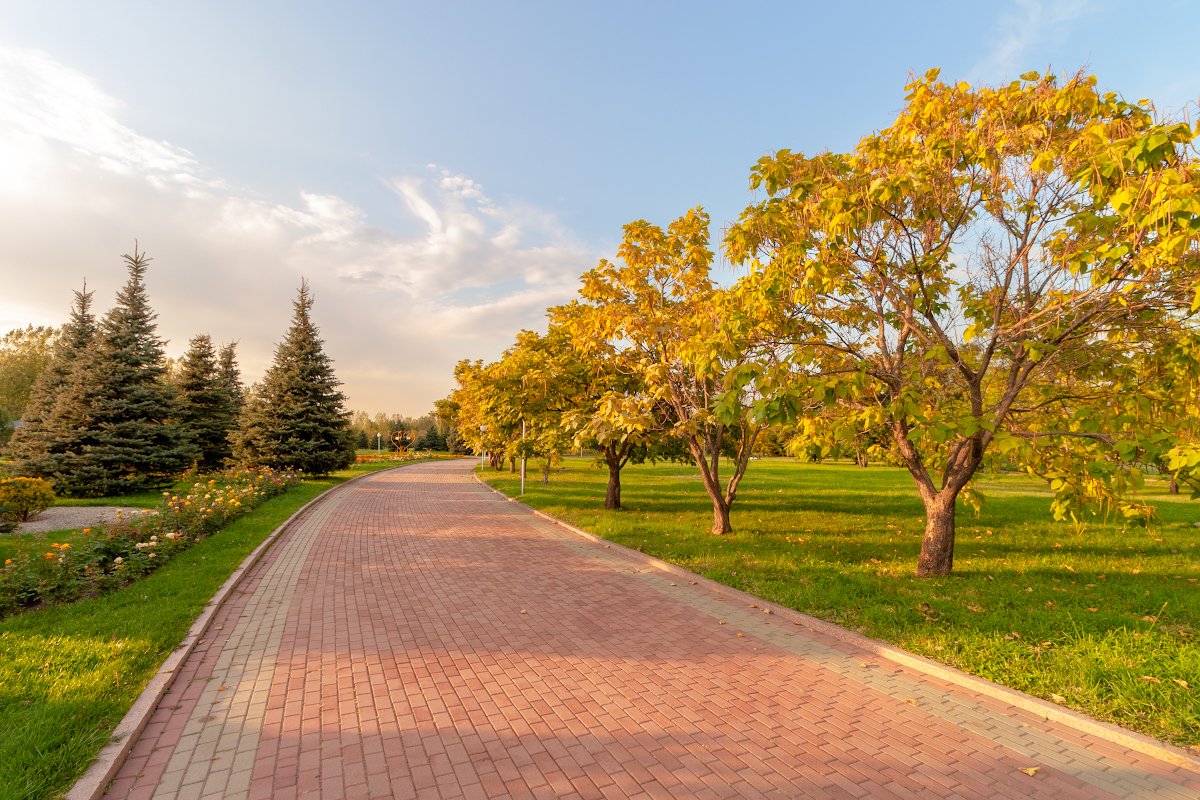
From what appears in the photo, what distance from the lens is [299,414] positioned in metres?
25.8

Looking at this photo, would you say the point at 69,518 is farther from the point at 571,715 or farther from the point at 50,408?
the point at 571,715

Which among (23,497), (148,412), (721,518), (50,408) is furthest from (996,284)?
(50,408)

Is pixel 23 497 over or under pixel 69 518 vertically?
over

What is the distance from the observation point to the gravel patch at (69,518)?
11.4 meters

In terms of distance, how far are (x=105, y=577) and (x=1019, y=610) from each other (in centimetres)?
1168

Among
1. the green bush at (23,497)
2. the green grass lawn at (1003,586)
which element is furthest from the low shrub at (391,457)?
the green grass lawn at (1003,586)

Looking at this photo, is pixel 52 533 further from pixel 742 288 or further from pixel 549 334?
pixel 742 288

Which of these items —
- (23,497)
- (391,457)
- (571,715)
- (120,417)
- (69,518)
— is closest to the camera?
(571,715)

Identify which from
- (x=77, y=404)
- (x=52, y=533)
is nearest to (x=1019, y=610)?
(x=52, y=533)

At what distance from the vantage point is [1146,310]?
20.2 ft

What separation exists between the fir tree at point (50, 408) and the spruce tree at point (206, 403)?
3.69 meters

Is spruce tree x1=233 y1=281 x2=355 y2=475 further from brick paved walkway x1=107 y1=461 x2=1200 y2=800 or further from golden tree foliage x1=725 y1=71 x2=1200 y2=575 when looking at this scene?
golden tree foliage x1=725 y1=71 x2=1200 y2=575

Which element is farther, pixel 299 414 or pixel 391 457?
pixel 391 457

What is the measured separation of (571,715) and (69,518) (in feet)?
49.2
